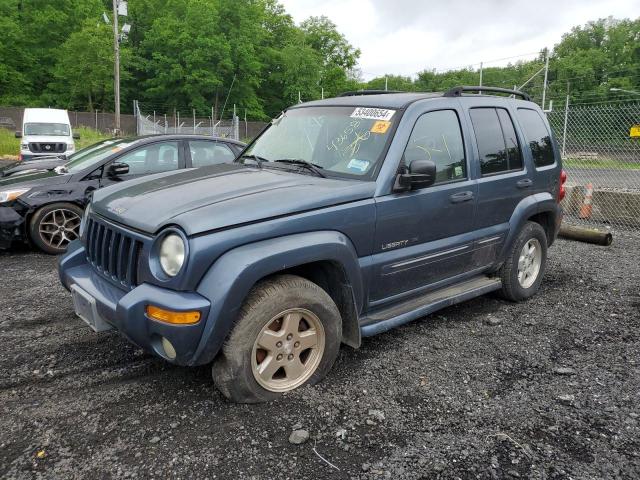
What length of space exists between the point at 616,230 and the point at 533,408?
687cm

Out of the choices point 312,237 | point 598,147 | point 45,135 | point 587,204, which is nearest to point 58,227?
point 312,237

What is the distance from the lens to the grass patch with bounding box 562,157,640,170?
1479 centimetres

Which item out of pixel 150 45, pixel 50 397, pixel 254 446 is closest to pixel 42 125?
pixel 50 397

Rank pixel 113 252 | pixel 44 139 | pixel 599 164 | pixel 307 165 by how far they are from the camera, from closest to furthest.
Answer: pixel 113 252 → pixel 307 165 → pixel 599 164 → pixel 44 139

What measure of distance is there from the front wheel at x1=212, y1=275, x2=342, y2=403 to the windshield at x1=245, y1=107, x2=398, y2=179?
3.27 ft

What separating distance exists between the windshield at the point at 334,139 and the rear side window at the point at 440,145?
23cm

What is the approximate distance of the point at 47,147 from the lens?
54.3ft

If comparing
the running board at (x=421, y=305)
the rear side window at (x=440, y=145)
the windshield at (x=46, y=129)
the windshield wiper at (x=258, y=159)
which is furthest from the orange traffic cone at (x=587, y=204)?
the windshield at (x=46, y=129)

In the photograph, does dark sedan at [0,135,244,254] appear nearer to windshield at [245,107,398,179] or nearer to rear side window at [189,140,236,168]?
rear side window at [189,140,236,168]

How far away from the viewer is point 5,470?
242 cm

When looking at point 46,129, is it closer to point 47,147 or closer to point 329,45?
point 47,147

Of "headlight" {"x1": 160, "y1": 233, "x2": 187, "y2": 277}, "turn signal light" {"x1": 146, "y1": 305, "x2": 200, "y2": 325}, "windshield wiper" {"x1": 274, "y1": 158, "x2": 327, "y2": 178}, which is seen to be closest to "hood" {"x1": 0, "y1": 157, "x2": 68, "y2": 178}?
"windshield wiper" {"x1": 274, "y1": 158, "x2": 327, "y2": 178}

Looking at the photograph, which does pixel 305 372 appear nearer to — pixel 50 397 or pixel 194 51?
pixel 50 397

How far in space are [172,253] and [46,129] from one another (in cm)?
1721
